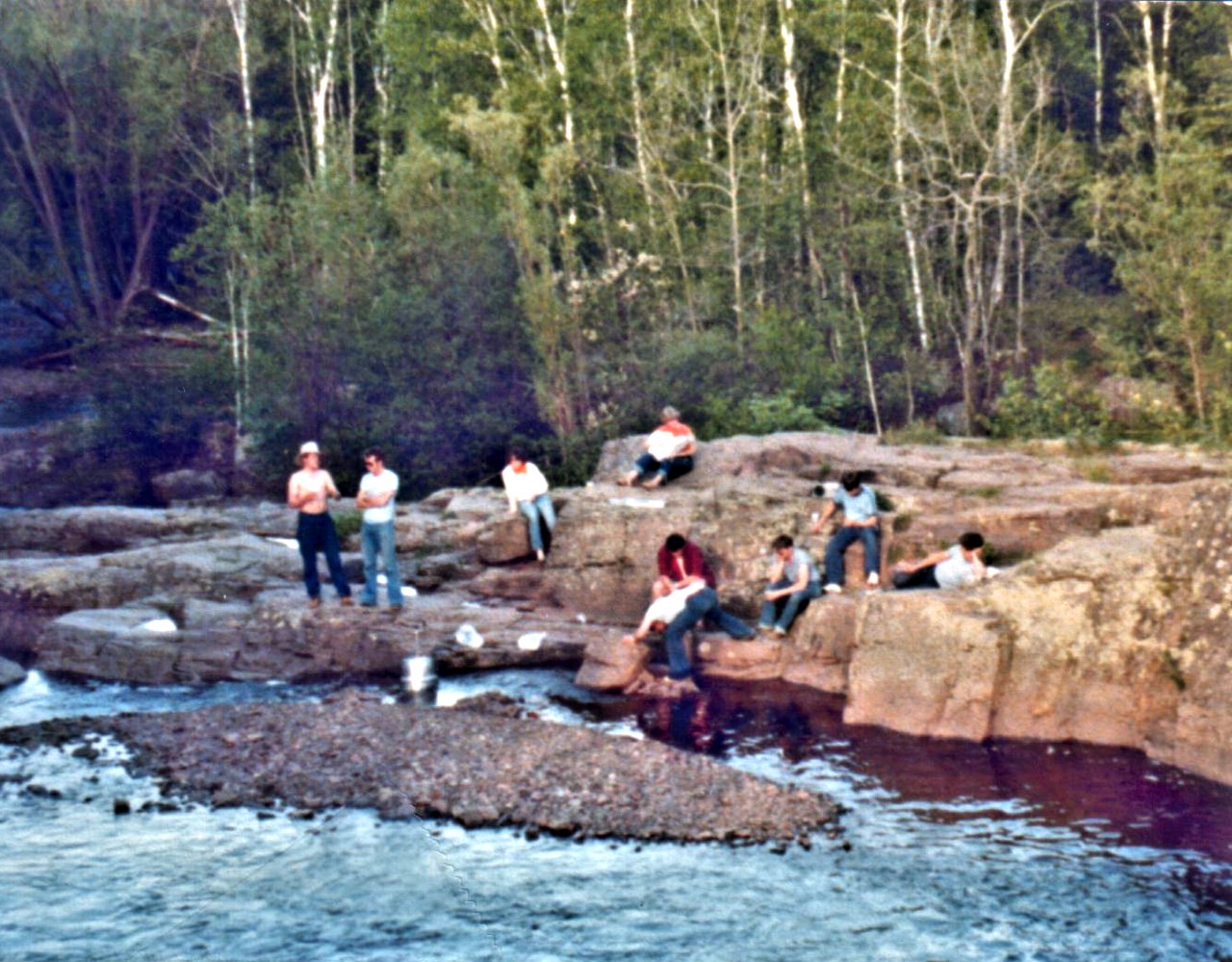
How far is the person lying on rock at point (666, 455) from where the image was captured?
60.2 feet

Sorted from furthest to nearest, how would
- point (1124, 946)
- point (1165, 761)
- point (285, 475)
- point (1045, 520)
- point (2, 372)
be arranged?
point (2, 372) < point (285, 475) < point (1045, 520) < point (1165, 761) < point (1124, 946)

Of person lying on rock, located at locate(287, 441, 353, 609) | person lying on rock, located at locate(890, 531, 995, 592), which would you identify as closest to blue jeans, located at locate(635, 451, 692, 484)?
person lying on rock, located at locate(890, 531, 995, 592)

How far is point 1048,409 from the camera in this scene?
23.1m

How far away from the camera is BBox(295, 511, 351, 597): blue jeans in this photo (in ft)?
51.0

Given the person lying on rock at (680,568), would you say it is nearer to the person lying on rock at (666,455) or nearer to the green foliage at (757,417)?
the person lying on rock at (666,455)

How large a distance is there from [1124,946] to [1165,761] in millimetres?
3492

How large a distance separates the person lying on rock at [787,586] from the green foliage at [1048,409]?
8702mm

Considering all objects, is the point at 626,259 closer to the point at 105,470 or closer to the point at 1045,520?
the point at 105,470

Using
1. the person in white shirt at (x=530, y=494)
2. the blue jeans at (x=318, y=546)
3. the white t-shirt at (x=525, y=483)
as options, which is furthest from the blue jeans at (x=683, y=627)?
the blue jeans at (x=318, y=546)

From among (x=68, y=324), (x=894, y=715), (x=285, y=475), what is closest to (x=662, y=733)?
(x=894, y=715)

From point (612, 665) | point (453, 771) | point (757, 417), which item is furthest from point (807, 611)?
point (757, 417)

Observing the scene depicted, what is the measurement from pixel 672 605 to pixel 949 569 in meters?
2.55

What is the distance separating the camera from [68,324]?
27.6 metres

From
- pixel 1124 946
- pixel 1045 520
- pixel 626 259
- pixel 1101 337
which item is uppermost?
pixel 626 259
